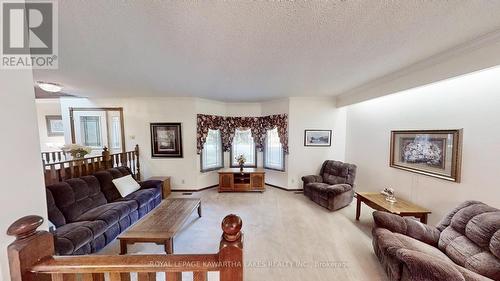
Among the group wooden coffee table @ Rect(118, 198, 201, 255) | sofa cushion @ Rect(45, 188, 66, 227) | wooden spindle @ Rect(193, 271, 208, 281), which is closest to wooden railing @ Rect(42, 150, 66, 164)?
sofa cushion @ Rect(45, 188, 66, 227)

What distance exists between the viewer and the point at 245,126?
5.31m

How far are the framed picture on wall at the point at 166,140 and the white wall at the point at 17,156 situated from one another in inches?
154

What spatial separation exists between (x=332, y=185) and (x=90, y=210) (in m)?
4.30

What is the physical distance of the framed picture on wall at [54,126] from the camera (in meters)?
5.81

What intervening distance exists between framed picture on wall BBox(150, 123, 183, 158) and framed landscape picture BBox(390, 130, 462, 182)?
4.59 meters

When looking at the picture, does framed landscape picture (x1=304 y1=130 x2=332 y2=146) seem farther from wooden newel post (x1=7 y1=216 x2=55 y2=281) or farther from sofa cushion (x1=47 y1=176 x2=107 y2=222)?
wooden newel post (x1=7 y1=216 x2=55 y2=281)

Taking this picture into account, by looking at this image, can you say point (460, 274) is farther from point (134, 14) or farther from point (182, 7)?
point (134, 14)

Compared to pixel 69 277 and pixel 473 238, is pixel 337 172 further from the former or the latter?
pixel 69 277

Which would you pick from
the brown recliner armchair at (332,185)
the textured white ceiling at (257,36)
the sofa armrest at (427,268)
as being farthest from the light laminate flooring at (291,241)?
the textured white ceiling at (257,36)

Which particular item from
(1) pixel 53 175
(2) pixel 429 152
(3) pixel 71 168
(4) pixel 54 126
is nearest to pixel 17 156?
(1) pixel 53 175

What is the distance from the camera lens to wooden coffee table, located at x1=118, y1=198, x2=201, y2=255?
209cm

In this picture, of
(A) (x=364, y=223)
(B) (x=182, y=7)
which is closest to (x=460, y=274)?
(A) (x=364, y=223)

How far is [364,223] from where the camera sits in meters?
3.12

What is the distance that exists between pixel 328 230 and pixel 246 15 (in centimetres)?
303
